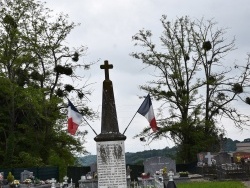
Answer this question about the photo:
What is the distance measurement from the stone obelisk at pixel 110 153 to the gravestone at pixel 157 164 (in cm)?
1442

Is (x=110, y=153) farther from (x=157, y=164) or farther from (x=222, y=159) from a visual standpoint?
(x=222, y=159)

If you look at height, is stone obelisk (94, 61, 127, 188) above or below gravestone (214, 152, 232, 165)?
below

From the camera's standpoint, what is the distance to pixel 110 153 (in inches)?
608

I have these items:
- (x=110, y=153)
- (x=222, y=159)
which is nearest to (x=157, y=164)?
(x=222, y=159)

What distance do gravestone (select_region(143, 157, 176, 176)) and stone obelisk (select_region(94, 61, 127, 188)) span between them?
1442cm

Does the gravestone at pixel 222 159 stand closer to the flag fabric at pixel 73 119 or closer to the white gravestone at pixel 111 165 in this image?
the flag fabric at pixel 73 119

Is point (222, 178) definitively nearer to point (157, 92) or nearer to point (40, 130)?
point (157, 92)

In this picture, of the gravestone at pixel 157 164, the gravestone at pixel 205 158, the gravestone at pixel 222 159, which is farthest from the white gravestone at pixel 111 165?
the gravestone at pixel 205 158

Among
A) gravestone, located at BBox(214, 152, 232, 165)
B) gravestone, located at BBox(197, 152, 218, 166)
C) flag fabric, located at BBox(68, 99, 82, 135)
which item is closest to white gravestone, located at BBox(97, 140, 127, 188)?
flag fabric, located at BBox(68, 99, 82, 135)

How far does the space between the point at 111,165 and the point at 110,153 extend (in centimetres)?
36

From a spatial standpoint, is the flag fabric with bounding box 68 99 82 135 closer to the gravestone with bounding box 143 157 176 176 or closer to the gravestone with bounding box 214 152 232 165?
the gravestone with bounding box 143 157 176 176

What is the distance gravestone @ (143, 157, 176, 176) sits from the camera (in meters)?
29.8

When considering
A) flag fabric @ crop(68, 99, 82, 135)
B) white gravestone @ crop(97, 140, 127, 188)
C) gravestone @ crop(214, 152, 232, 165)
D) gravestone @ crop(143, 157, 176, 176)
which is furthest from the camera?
gravestone @ crop(214, 152, 232, 165)

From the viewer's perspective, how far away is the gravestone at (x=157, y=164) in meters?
29.8
